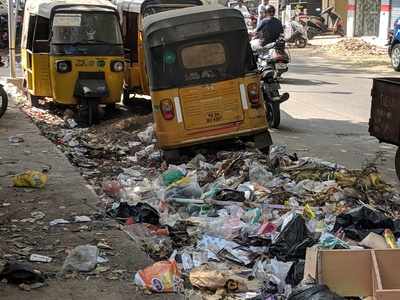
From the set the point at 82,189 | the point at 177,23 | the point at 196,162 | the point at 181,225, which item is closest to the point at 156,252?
the point at 181,225

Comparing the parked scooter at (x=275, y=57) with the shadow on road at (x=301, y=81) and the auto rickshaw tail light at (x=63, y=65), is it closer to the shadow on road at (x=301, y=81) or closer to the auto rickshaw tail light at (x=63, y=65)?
the shadow on road at (x=301, y=81)

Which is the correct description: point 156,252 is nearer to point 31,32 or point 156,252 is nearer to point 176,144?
point 176,144

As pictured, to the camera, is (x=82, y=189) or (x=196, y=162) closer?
(x=82, y=189)

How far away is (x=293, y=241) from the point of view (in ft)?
17.8

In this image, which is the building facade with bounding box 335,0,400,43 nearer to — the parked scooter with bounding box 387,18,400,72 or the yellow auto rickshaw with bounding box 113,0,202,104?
the parked scooter with bounding box 387,18,400,72

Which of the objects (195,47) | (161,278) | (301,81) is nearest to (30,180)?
(195,47)

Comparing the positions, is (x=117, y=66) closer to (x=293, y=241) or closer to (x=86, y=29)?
(x=86, y=29)

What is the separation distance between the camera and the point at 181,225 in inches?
243

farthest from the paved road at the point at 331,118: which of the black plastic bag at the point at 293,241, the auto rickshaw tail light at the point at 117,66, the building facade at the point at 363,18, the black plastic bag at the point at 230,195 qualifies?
the building facade at the point at 363,18

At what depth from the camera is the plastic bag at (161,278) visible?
4738 mm

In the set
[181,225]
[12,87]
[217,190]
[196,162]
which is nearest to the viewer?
[181,225]

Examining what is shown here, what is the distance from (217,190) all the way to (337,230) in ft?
5.14

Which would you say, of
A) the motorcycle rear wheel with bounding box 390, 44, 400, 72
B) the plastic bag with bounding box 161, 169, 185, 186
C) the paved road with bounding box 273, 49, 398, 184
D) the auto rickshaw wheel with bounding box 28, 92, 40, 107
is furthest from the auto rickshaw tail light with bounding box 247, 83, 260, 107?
the motorcycle rear wheel with bounding box 390, 44, 400, 72

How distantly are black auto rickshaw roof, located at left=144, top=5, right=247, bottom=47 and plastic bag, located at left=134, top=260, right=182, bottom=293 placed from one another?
426 cm
